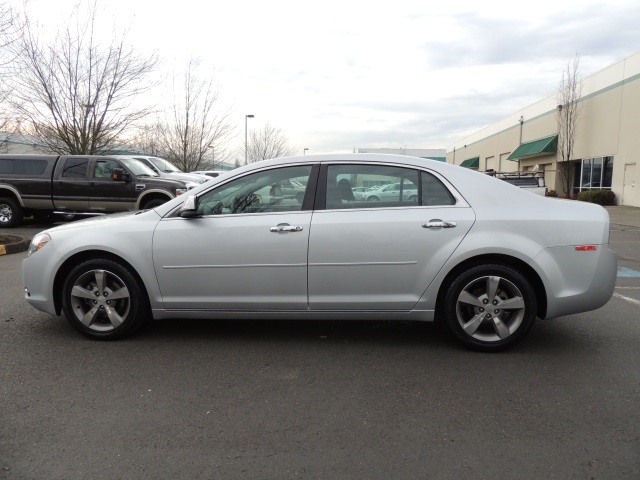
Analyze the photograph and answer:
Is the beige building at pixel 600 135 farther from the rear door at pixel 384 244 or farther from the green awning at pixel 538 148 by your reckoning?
the rear door at pixel 384 244

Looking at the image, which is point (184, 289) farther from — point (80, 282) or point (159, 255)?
point (80, 282)

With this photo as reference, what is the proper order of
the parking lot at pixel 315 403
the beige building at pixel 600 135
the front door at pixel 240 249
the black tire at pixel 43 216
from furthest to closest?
the beige building at pixel 600 135 < the black tire at pixel 43 216 < the front door at pixel 240 249 < the parking lot at pixel 315 403

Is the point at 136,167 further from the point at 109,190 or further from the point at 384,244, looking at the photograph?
the point at 384,244

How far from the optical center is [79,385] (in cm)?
354

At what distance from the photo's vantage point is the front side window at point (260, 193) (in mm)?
4277

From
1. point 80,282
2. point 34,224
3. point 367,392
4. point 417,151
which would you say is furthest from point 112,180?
point 417,151

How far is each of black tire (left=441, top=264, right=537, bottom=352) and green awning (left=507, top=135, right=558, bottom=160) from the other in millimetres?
30794

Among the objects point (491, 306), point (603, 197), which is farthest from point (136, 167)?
point (603, 197)

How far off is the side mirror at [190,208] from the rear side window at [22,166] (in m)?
10.5

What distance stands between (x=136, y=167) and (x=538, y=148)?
1125 inches

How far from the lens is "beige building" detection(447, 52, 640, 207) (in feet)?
76.6

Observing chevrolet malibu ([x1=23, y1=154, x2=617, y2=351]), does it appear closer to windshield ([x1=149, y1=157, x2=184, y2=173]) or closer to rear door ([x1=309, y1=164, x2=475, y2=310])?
rear door ([x1=309, y1=164, x2=475, y2=310])

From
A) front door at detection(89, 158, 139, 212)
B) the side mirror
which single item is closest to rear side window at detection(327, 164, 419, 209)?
the side mirror

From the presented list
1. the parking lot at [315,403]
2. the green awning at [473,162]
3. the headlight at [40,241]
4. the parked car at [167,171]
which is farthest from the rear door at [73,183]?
the green awning at [473,162]
